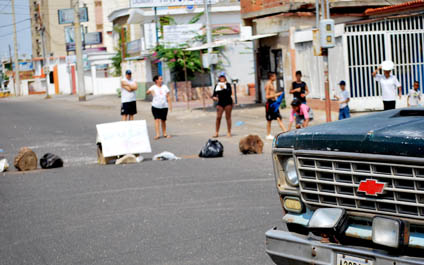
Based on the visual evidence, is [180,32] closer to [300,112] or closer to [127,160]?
[300,112]

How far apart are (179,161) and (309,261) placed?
9117 millimetres

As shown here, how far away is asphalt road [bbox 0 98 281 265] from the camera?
6.54 metres

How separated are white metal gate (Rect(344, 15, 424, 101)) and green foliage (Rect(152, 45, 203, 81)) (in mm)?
15716

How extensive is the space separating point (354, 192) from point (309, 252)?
46cm

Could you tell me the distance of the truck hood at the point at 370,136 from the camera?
3957mm

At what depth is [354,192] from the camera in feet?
14.0

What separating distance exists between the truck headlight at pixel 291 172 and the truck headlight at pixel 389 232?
2.96 ft

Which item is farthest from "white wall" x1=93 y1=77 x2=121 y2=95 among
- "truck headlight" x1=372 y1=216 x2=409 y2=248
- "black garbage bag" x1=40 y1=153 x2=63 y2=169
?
"truck headlight" x1=372 y1=216 x2=409 y2=248

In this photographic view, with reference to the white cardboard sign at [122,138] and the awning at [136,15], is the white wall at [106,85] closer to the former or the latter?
the awning at [136,15]

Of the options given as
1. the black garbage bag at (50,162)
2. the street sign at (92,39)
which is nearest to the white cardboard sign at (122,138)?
the black garbage bag at (50,162)

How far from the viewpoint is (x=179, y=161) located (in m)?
13.2

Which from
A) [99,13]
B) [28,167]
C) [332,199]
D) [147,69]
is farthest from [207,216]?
[99,13]

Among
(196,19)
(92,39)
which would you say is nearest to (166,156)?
(196,19)

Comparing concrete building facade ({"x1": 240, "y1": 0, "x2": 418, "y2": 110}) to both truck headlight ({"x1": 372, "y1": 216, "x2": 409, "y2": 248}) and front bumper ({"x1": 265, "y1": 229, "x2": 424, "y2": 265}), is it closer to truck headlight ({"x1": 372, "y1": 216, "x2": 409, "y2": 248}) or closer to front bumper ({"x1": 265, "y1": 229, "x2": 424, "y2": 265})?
front bumper ({"x1": 265, "y1": 229, "x2": 424, "y2": 265})
